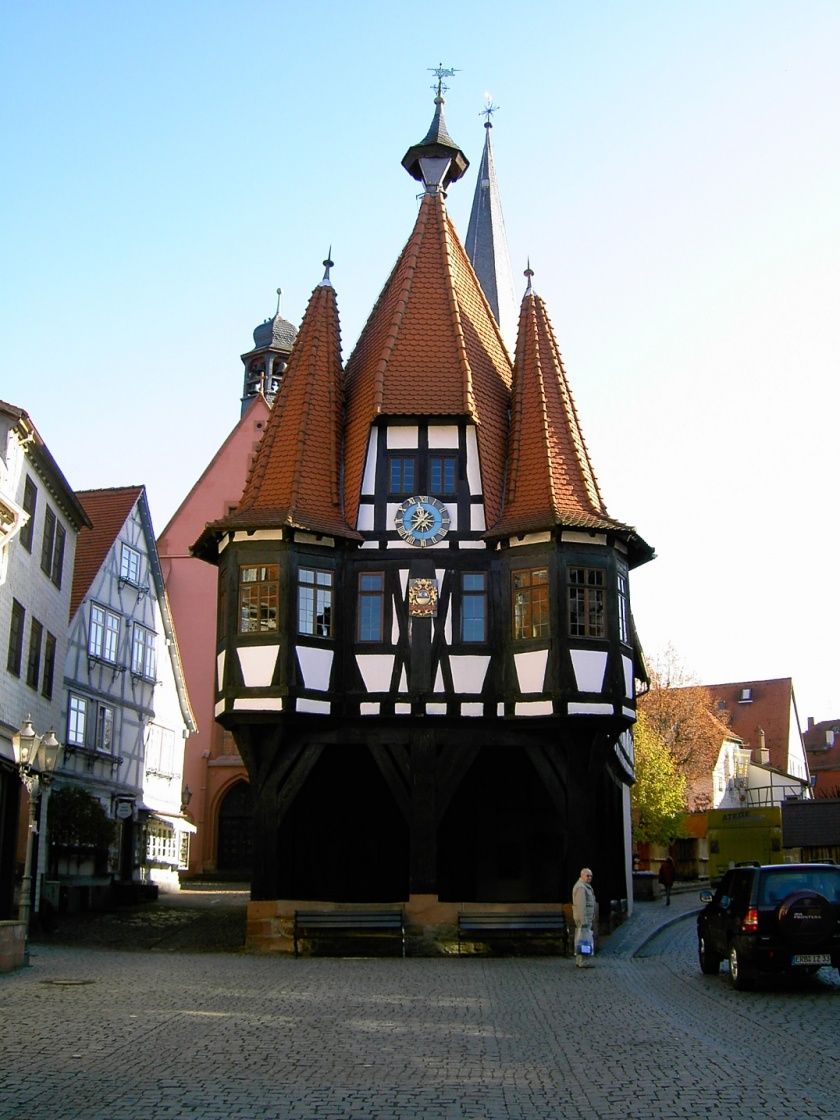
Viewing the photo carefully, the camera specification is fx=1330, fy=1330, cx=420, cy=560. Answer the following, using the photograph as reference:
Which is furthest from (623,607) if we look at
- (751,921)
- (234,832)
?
(234,832)

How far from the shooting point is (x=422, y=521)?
25578 millimetres

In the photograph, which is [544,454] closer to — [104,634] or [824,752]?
[104,634]

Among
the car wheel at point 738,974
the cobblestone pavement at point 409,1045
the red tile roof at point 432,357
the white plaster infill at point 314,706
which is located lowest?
the cobblestone pavement at point 409,1045

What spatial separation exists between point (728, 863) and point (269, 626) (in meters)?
24.4

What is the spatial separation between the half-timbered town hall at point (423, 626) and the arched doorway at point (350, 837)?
49 mm

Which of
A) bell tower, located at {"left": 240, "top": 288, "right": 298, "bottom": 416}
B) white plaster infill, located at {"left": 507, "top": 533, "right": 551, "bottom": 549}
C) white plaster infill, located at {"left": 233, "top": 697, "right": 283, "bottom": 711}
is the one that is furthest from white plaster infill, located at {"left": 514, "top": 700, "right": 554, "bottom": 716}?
bell tower, located at {"left": 240, "top": 288, "right": 298, "bottom": 416}

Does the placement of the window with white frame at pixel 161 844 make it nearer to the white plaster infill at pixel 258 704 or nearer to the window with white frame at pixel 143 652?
the window with white frame at pixel 143 652

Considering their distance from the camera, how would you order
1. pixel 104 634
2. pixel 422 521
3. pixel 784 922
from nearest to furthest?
pixel 784 922, pixel 422 521, pixel 104 634

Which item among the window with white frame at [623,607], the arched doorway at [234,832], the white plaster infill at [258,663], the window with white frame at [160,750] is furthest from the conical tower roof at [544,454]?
the arched doorway at [234,832]

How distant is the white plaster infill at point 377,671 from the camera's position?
24.7 metres

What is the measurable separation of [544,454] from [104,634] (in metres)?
14.3

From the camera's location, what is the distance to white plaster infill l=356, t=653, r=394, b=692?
2473 cm

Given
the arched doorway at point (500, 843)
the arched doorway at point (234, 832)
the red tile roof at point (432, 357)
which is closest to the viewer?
the red tile roof at point (432, 357)

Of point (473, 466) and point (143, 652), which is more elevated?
point (473, 466)
